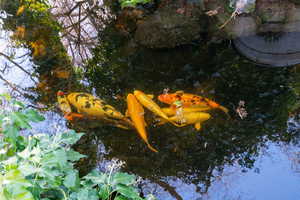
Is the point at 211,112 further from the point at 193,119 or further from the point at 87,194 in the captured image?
the point at 87,194

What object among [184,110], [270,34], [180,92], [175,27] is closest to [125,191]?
[184,110]

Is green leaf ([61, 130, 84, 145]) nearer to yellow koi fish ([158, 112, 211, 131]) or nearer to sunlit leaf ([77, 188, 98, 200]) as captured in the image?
sunlit leaf ([77, 188, 98, 200])

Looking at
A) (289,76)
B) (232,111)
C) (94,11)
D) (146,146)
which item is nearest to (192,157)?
(146,146)

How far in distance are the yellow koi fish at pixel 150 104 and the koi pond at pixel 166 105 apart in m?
0.07

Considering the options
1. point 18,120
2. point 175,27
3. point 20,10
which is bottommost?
point 18,120

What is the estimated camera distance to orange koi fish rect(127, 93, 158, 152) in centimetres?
281

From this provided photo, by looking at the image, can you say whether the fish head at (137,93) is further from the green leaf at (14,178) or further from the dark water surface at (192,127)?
the green leaf at (14,178)

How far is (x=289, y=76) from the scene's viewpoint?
3.23m

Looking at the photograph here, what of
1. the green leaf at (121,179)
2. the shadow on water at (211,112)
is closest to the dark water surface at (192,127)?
the shadow on water at (211,112)

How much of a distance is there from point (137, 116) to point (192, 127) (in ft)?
1.96

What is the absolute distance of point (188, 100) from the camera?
3.03m

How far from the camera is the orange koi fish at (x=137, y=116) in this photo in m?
2.81

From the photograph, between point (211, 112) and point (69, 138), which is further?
point (211, 112)

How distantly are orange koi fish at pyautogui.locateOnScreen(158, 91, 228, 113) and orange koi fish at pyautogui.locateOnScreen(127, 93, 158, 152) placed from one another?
0.30 meters
